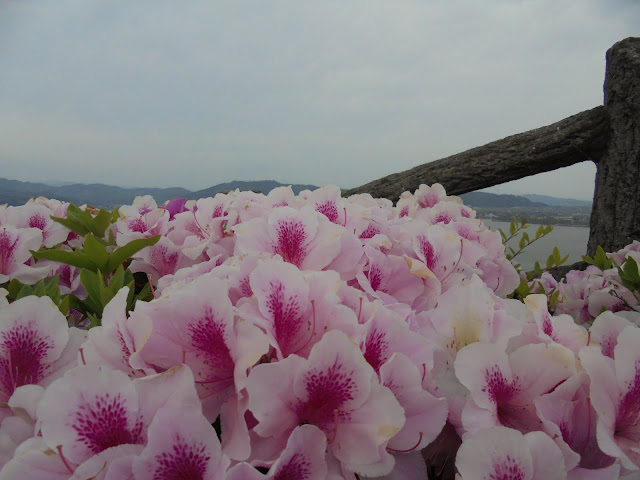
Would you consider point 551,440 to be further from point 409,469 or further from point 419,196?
point 419,196

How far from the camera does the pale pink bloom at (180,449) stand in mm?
554

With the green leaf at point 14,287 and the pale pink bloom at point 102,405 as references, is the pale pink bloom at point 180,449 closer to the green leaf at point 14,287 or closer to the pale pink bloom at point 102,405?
the pale pink bloom at point 102,405

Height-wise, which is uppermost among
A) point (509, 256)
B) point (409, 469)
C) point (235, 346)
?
point (235, 346)

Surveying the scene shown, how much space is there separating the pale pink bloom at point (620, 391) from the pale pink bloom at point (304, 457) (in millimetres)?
393

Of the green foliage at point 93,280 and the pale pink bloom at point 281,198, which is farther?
the pale pink bloom at point 281,198

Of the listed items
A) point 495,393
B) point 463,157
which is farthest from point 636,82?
point 495,393

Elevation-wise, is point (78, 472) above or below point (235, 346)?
below

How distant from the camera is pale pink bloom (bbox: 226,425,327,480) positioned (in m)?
0.58

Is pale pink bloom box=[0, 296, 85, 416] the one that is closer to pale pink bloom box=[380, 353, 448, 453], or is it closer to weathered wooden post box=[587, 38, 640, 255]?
pale pink bloom box=[380, 353, 448, 453]

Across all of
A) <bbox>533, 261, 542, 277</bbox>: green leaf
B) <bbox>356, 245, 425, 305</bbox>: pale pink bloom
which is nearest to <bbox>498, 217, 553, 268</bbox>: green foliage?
<bbox>533, 261, 542, 277</bbox>: green leaf

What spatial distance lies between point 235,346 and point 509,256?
8.32 ft

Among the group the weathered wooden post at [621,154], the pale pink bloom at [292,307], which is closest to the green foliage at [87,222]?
the pale pink bloom at [292,307]

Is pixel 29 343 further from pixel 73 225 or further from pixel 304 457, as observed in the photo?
pixel 73 225

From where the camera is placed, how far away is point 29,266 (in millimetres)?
1324
